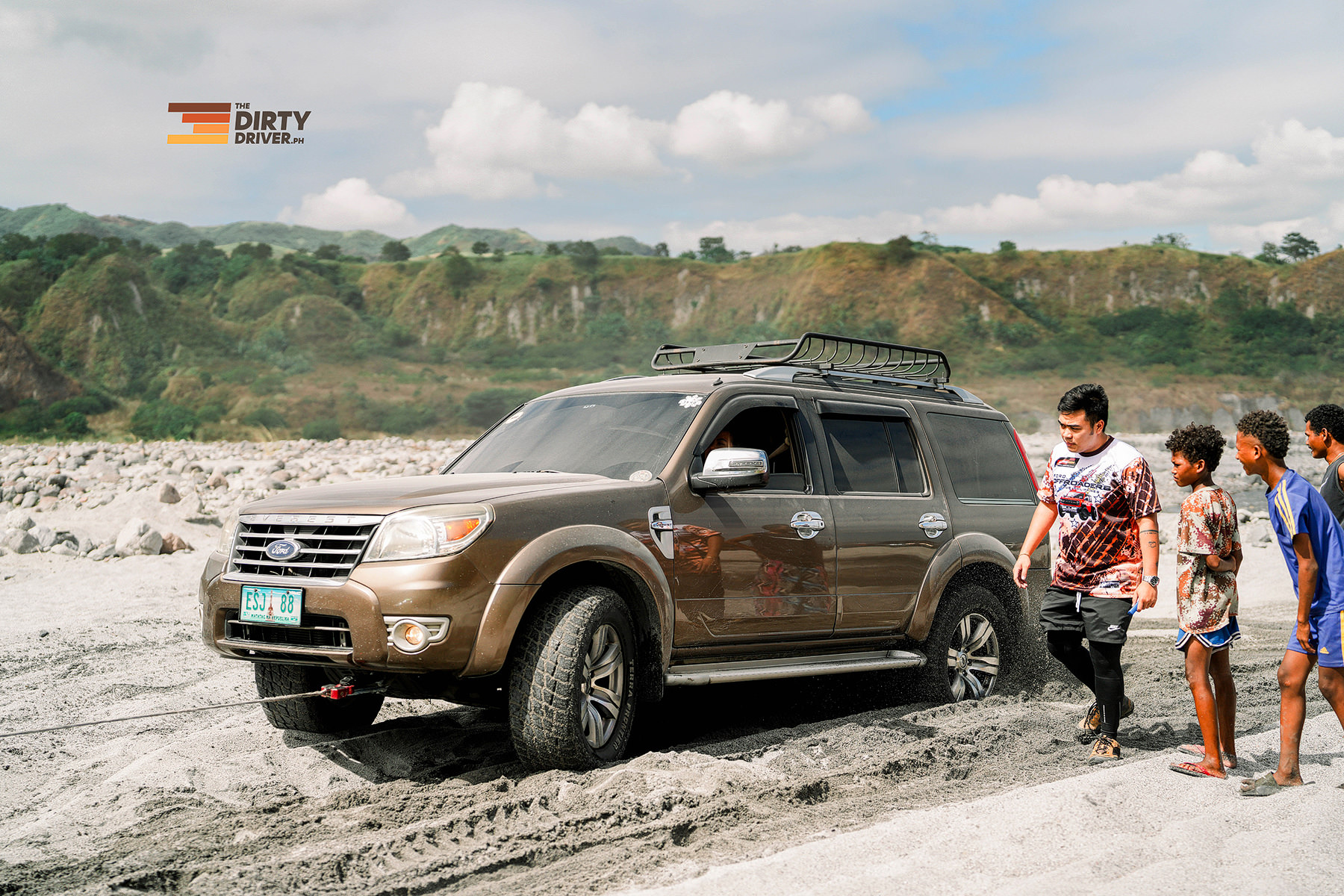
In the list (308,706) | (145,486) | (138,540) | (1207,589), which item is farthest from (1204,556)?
(145,486)

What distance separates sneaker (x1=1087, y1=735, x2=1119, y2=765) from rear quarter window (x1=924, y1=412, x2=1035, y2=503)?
1980 millimetres

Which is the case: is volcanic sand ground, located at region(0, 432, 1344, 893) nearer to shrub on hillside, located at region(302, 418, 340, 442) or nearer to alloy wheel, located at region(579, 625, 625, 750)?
alloy wheel, located at region(579, 625, 625, 750)

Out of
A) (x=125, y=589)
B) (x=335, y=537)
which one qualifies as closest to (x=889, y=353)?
(x=335, y=537)

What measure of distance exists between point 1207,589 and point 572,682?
118 inches

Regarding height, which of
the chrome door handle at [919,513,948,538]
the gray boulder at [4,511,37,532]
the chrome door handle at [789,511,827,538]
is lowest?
the gray boulder at [4,511,37,532]

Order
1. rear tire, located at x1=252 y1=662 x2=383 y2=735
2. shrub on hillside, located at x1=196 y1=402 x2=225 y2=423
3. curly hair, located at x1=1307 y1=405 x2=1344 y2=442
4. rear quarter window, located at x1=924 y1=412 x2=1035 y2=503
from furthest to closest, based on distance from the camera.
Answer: shrub on hillside, located at x1=196 y1=402 x2=225 y2=423 → rear quarter window, located at x1=924 y1=412 x2=1035 y2=503 → curly hair, located at x1=1307 y1=405 x2=1344 y2=442 → rear tire, located at x1=252 y1=662 x2=383 y2=735

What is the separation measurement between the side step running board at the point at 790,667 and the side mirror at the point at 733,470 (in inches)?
36.0

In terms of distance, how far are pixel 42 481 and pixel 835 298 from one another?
229 feet

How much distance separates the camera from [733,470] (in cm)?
539

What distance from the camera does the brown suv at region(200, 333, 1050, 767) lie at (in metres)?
4.64

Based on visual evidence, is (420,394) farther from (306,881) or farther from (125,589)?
(306,881)

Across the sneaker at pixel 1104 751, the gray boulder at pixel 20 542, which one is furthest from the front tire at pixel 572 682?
the gray boulder at pixel 20 542

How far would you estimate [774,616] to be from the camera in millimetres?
5777

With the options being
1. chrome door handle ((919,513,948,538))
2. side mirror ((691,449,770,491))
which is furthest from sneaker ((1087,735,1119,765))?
side mirror ((691,449,770,491))
